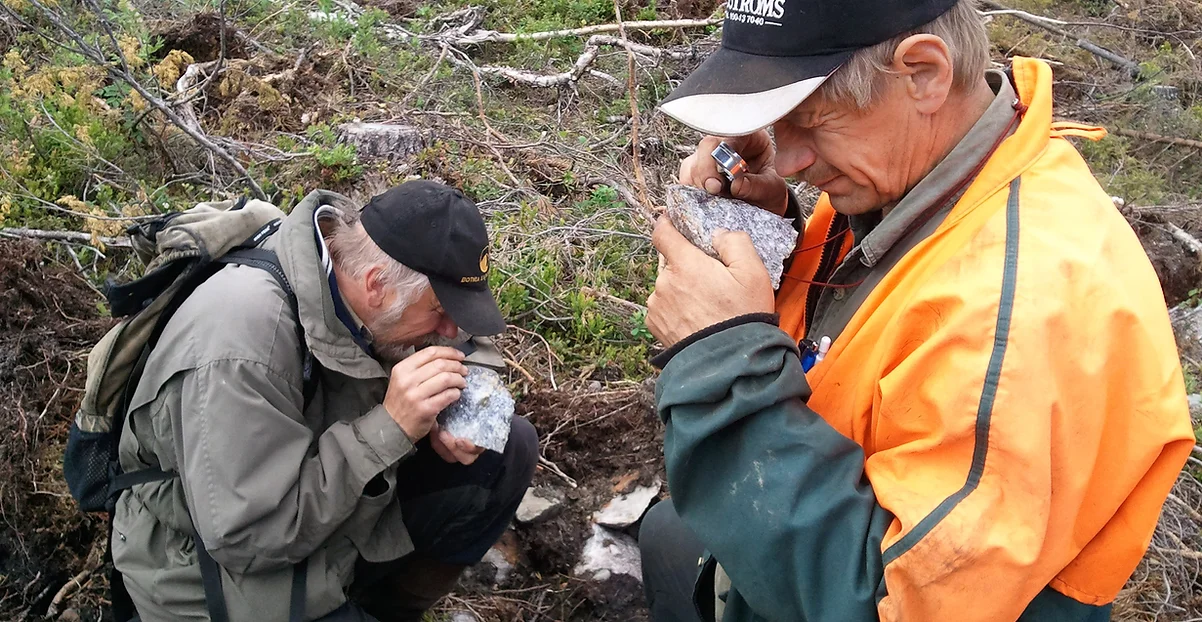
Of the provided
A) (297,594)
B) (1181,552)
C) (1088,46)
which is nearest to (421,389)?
(297,594)

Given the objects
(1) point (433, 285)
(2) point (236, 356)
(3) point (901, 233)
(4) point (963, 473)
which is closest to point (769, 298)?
(3) point (901, 233)

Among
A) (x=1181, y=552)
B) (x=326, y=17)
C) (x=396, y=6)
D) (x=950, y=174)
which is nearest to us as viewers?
(x=950, y=174)

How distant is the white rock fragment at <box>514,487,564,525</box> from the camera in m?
3.27

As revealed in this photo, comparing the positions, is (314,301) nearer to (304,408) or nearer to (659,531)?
(304,408)

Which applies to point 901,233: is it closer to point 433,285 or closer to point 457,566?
point 433,285

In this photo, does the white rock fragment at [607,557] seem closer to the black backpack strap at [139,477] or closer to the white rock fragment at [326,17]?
the black backpack strap at [139,477]

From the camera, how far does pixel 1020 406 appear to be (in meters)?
1.22

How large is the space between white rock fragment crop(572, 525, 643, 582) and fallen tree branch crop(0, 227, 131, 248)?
8.33 ft

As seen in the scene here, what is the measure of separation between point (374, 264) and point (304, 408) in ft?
1.48

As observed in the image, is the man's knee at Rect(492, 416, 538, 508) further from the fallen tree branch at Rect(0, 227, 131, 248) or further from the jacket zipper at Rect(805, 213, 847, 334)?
the fallen tree branch at Rect(0, 227, 131, 248)

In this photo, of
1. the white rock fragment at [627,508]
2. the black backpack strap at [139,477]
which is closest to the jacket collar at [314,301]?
the black backpack strap at [139,477]

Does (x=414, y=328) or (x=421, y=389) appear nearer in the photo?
(x=421, y=389)

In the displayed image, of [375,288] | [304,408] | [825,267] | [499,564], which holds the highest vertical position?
[825,267]

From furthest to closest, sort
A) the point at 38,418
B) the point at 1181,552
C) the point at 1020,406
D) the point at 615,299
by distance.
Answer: the point at 615,299, the point at 38,418, the point at 1181,552, the point at 1020,406
